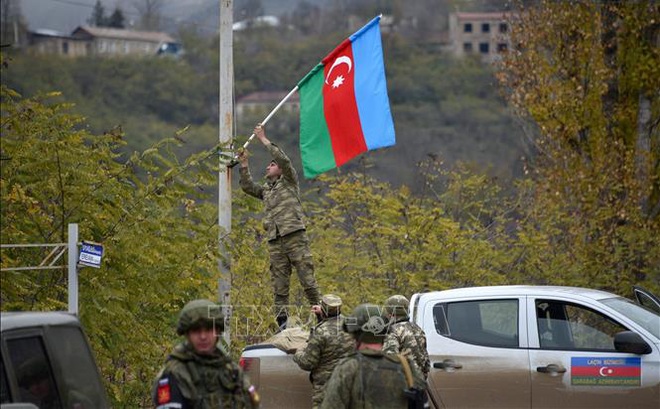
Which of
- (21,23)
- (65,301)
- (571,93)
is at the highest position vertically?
(21,23)

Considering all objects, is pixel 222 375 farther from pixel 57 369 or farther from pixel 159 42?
pixel 159 42

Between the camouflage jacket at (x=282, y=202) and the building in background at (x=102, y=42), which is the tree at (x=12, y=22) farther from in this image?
the camouflage jacket at (x=282, y=202)

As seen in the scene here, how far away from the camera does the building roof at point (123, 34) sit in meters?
83.6

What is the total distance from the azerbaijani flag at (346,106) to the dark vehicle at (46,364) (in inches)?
259

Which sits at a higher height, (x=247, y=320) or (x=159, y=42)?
(x=159, y=42)

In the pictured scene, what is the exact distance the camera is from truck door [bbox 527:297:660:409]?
11.9 metres

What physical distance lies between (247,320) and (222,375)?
28.5ft

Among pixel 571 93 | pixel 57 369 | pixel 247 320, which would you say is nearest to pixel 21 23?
pixel 571 93

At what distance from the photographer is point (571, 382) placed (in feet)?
39.4

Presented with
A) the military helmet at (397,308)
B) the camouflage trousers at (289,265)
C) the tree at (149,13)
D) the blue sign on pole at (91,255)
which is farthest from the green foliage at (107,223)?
the tree at (149,13)

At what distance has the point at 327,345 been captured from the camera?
10.6 m

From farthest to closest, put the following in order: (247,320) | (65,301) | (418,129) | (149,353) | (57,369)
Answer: (418,129) < (247,320) < (149,353) < (65,301) < (57,369)

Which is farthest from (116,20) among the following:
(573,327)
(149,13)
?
(573,327)

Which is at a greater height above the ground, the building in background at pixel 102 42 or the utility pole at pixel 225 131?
the building in background at pixel 102 42
